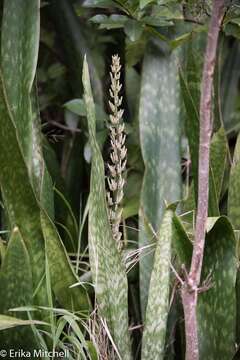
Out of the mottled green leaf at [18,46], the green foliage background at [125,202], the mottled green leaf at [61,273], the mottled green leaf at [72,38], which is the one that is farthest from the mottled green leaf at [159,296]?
the mottled green leaf at [72,38]

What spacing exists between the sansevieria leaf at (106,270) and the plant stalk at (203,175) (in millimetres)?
116

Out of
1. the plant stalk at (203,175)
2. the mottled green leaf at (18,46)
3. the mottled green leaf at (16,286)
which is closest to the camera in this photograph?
the plant stalk at (203,175)

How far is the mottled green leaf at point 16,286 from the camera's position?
78 centimetres

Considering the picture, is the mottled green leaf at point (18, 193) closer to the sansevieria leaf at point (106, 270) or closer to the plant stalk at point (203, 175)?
the sansevieria leaf at point (106, 270)

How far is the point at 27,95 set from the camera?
92cm

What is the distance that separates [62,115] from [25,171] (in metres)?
0.61

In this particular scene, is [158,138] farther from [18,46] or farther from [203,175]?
[203,175]

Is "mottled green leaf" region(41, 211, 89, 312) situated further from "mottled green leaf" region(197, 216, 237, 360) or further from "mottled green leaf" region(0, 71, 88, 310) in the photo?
"mottled green leaf" region(197, 216, 237, 360)

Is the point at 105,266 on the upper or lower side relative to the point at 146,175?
lower

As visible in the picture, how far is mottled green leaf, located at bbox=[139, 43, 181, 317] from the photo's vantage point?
1001 millimetres

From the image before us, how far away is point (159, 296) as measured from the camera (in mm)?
794

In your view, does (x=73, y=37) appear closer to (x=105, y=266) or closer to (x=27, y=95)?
(x=27, y=95)

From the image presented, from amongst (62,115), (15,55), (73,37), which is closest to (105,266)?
(15,55)

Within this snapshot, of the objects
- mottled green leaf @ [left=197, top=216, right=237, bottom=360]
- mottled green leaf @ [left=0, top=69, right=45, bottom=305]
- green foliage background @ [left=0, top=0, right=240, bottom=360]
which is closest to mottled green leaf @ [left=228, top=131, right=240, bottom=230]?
green foliage background @ [left=0, top=0, right=240, bottom=360]
